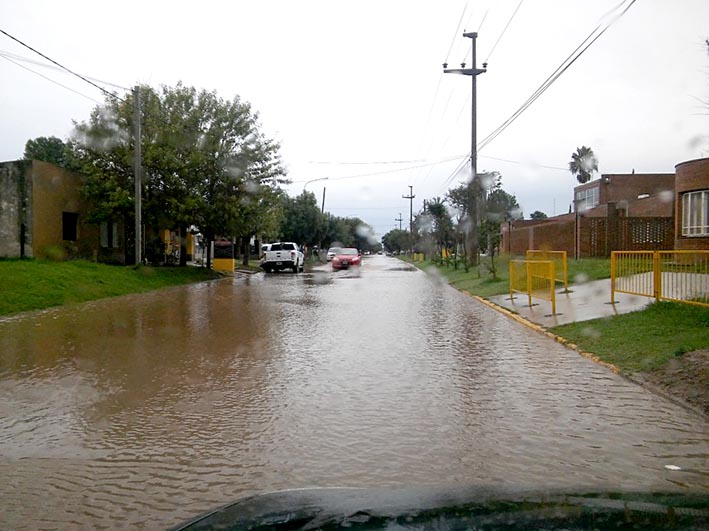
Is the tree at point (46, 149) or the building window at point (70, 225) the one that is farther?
the tree at point (46, 149)

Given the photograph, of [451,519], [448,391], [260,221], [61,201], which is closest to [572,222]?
[260,221]

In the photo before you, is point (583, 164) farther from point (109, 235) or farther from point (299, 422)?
point (299, 422)

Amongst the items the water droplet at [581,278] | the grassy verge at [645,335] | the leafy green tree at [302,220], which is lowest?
the grassy verge at [645,335]

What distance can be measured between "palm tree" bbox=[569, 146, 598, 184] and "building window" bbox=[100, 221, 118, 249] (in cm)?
4956

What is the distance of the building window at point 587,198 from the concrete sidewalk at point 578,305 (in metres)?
39.2

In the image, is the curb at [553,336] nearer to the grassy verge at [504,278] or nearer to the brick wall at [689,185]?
the grassy verge at [504,278]

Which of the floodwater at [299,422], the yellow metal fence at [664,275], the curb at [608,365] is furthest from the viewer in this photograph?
the yellow metal fence at [664,275]

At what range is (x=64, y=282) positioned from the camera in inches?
779

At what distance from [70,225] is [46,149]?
119 ft

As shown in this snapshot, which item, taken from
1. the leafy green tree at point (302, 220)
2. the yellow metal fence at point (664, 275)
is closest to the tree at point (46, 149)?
the leafy green tree at point (302, 220)

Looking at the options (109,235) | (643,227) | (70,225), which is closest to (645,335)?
(643,227)

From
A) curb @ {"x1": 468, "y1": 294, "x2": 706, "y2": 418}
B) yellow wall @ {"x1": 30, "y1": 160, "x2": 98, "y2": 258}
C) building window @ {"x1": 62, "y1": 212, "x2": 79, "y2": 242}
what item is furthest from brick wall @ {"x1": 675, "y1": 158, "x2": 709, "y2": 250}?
building window @ {"x1": 62, "y1": 212, "x2": 79, "y2": 242}

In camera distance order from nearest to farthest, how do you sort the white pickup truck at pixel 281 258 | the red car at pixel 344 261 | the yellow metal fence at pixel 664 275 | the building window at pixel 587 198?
the yellow metal fence at pixel 664 275, the white pickup truck at pixel 281 258, the red car at pixel 344 261, the building window at pixel 587 198

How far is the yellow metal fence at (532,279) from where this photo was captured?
16.1 meters
